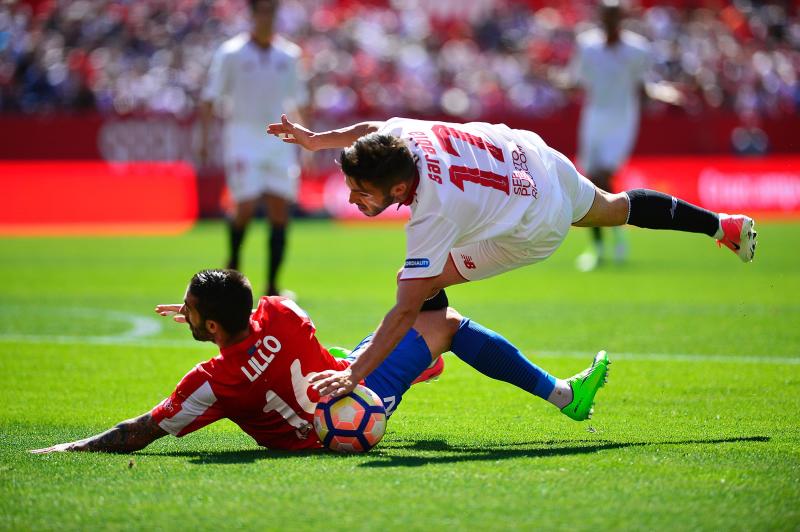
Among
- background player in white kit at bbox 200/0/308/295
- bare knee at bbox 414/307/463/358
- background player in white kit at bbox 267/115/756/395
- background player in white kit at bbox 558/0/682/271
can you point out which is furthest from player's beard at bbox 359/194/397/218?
background player in white kit at bbox 558/0/682/271

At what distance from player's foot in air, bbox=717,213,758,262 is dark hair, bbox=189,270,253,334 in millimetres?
3133

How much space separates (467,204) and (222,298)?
1.26 meters

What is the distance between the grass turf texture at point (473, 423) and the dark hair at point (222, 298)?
683 millimetres

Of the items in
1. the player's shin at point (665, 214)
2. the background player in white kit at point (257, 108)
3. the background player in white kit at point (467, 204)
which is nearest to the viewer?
the background player in white kit at point (467, 204)

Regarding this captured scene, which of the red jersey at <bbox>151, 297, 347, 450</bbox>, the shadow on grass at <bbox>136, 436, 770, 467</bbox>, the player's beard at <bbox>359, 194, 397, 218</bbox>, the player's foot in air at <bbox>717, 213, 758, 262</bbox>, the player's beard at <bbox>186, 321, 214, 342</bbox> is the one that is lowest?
the shadow on grass at <bbox>136, 436, 770, 467</bbox>

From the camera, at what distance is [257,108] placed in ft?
40.7

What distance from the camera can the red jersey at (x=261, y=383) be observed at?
5.38 meters

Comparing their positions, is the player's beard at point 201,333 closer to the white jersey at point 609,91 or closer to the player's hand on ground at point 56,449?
the player's hand on ground at point 56,449

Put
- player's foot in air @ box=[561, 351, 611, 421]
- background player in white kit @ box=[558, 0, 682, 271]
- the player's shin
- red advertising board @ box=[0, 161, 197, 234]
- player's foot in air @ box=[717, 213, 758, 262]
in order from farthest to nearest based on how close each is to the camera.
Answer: red advertising board @ box=[0, 161, 197, 234], background player in white kit @ box=[558, 0, 682, 271], player's foot in air @ box=[717, 213, 758, 262], the player's shin, player's foot in air @ box=[561, 351, 611, 421]

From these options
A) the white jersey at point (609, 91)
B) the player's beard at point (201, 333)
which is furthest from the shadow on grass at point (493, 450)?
the white jersey at point (609, 91)

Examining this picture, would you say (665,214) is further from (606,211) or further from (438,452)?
(438,452)

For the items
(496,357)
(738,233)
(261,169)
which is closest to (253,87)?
(261,169)

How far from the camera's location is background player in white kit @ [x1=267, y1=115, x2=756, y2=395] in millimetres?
5223

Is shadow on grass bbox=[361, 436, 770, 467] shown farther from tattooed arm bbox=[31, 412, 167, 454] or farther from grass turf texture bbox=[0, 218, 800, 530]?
tattooed arm bbox=[31, 412, 167, 454]
